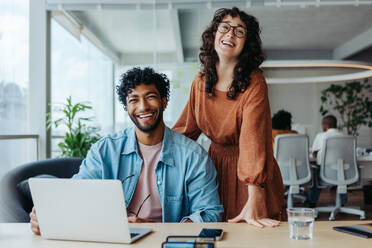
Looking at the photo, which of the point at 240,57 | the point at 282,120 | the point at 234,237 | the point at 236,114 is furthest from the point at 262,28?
the point at 234,237

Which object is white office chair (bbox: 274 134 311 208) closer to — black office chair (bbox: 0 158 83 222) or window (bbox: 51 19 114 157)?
window (bbox: 51 19 114 157)

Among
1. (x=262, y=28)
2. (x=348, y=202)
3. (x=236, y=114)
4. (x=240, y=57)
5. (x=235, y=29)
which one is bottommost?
(x=348, y=202)

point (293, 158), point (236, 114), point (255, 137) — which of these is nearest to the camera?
point (255, 137)

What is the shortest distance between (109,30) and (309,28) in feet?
13.4

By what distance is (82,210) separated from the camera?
1098 mm

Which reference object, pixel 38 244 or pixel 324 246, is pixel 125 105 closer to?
pixel 38 244

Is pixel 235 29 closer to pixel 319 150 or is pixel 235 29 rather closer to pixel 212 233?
pixel 212 233

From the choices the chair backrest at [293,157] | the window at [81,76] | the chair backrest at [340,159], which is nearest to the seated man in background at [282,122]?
the chair backrest at [293,157]

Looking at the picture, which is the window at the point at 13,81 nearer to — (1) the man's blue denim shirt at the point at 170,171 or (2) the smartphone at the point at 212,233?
(1) the man's blue denim shirt at the point at 170,171

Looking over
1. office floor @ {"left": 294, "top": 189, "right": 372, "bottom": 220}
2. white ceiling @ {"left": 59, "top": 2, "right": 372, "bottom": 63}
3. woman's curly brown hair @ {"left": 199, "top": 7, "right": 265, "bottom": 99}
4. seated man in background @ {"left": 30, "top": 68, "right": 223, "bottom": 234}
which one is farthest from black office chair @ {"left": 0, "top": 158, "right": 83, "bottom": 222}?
office floor @ {"left": 294, "top": 189, "right": 372, "bottom": 220}

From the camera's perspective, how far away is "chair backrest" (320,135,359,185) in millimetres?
4661

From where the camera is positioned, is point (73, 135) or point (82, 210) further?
point (73, 135)

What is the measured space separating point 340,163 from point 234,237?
154 inches

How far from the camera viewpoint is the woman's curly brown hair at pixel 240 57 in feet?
5.40
